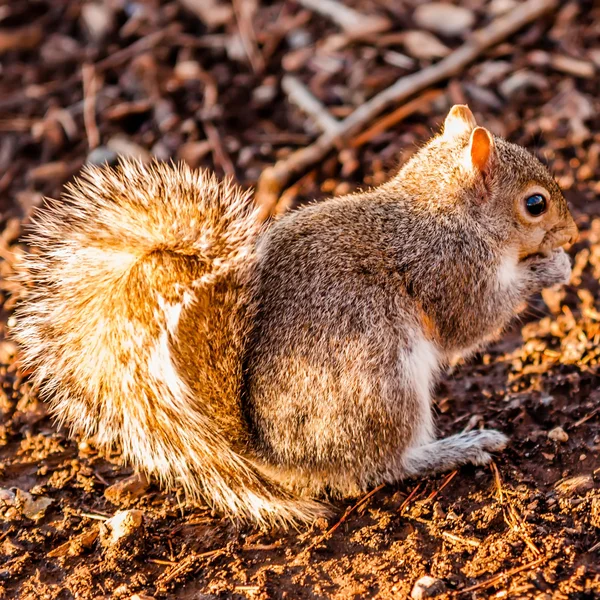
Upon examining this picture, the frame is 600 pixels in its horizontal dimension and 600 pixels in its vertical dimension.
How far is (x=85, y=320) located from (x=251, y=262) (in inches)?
18.3

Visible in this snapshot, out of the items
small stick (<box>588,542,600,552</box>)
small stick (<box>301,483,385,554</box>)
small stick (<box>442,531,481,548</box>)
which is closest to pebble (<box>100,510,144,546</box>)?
small stick (<box>301,483,385,554</box>)

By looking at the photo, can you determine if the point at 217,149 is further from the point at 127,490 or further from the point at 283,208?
the point at 127,490

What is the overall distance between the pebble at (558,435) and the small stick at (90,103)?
105 inches

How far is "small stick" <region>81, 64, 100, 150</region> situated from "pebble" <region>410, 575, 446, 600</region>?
9.33ft

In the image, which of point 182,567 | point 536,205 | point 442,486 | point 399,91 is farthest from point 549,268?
point 399,91

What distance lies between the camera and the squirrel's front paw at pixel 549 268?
266cm

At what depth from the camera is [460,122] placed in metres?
2.65

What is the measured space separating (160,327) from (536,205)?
1304mm

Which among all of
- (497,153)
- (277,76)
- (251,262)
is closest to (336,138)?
(277,76)

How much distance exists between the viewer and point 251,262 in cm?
214

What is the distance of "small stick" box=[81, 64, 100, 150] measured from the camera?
13.2 feet

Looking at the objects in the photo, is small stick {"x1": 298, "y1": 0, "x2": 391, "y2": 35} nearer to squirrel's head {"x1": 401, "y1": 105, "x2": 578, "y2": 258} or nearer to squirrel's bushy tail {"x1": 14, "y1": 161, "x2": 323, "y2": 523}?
squirrel's head {"x1": 401, "y1": 105, "x2": 578, "y2": 258}

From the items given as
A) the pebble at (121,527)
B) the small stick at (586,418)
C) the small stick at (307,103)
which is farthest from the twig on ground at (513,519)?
the small stick at (307,103)

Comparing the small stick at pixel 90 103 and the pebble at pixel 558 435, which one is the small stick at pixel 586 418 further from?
the small stick at pixel 90 103
